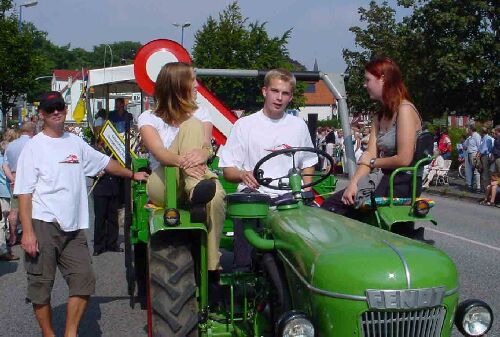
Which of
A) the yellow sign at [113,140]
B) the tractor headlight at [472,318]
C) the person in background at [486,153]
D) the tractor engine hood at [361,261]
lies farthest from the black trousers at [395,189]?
the person in background at [486,153]

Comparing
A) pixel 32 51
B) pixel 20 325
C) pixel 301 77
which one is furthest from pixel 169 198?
pixel 32 51

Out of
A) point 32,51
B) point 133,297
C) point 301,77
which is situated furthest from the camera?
point 32,51

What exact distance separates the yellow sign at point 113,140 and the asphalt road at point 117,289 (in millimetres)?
1459

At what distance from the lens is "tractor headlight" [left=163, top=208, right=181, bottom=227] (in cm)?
506

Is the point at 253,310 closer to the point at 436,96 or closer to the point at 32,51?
the point at 436,96

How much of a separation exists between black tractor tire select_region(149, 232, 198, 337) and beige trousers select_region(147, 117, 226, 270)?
17 centimetres

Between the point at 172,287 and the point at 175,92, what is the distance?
136 centimetres

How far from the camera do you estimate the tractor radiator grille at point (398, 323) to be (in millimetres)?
3766

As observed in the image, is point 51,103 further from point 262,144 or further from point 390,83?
point 390,83

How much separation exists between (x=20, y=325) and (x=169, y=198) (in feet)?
9.39

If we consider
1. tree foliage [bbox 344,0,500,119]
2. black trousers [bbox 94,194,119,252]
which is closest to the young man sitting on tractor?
black trousers [bbox 94,194,119,252]

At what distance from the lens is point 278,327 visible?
3.82 m

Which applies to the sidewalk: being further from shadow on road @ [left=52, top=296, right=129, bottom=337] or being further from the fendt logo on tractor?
the fendt logo on tractor

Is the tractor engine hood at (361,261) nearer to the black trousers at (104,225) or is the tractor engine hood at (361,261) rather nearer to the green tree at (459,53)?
the black trousers at (104,225)
